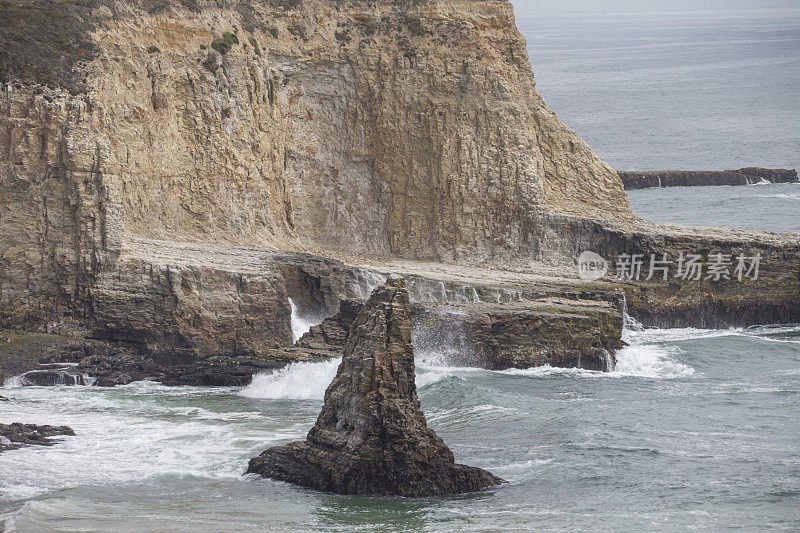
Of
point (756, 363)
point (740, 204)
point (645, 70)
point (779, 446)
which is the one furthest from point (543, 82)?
point (779, 446)

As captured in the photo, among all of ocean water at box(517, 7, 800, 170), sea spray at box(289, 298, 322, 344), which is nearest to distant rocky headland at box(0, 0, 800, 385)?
sea spray at box(289, 298, 322, 344)

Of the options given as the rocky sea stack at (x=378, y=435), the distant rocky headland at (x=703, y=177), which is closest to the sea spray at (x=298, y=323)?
the rocky sea stack at (x=378, y=435)

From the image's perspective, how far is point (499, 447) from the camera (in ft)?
101

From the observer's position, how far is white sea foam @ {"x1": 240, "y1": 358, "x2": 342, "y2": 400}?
39.7 m

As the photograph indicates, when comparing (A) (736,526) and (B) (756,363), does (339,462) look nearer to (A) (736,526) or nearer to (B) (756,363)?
(A) (736,526)

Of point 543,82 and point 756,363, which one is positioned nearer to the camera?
point 756,363

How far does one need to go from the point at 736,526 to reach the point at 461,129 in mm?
33092

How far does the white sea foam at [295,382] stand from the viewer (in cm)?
3969

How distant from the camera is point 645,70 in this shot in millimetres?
149625

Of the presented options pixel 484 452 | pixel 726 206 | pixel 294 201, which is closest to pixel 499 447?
pixel 484 452

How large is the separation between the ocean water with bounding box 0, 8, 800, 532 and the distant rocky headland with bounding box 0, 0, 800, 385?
1964mm

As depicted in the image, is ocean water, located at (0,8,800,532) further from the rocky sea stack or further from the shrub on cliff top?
the shrub on cliff top

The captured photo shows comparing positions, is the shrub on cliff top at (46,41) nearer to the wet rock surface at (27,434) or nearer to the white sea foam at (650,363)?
the wet rock surface at (27,434)

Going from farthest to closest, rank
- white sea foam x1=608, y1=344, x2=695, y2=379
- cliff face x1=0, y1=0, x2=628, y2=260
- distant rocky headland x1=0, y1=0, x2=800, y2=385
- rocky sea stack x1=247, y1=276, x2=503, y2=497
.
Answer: cliff face x1=0, y1=0, x2=628, y2=260 → distant rocky headland x1=0, y1=0, x2=800, y2=385 → white sea foam x1=608, y1=344, x2=695, y2=379 → rocky sea stack x1=247, y1=276, x2=503, y2=497
